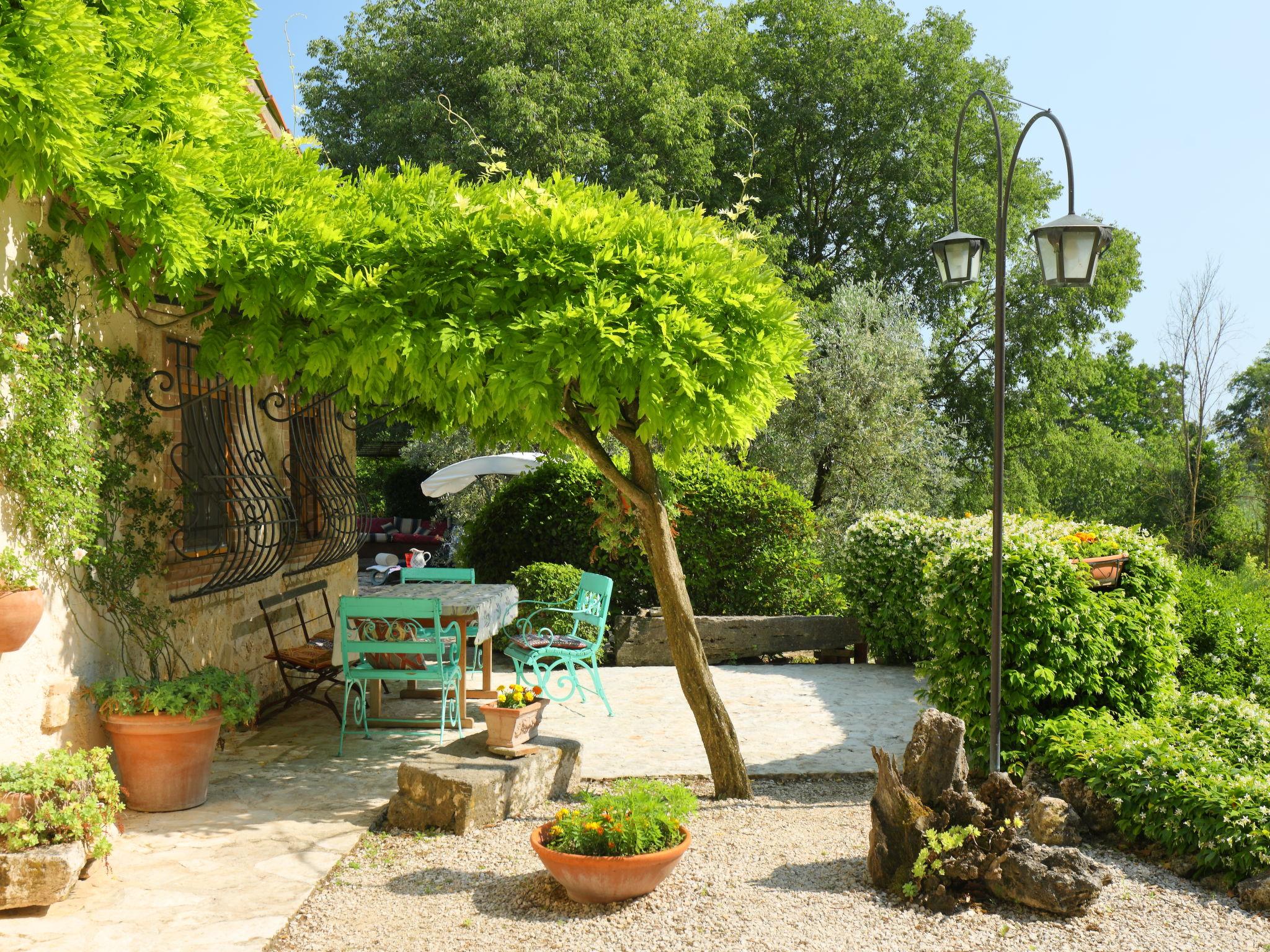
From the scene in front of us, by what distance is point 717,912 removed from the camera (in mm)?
3844

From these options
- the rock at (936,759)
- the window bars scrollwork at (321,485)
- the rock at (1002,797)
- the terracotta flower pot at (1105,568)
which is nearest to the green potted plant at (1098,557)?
the terracotta flower pot at (1105,568)

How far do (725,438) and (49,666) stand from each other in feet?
10.5

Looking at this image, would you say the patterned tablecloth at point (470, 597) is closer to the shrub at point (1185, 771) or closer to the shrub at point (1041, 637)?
the shrub at point (1041, 637)

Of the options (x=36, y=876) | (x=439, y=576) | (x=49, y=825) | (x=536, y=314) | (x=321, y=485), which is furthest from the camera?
(x=439, y=576)

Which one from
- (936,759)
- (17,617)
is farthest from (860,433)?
(17,617)

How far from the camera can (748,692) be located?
8.20 meters

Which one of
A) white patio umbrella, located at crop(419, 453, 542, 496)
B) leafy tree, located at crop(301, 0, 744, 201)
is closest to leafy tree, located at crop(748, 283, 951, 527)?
leafy tree, located at crop(301, 0, 744, 201)

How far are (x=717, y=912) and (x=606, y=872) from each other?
0.46m

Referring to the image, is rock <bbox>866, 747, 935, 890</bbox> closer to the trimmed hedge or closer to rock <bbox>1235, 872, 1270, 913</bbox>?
rock <bbox>1235, 872, 1270, 913</bbox>

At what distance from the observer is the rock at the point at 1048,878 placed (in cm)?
377

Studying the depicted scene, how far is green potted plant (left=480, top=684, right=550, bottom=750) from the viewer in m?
5.01

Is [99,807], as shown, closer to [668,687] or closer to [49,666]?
[49,666]

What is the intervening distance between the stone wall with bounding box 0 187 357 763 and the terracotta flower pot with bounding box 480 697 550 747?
186cm

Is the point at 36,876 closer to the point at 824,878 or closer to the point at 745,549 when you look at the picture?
the point at 824,878
